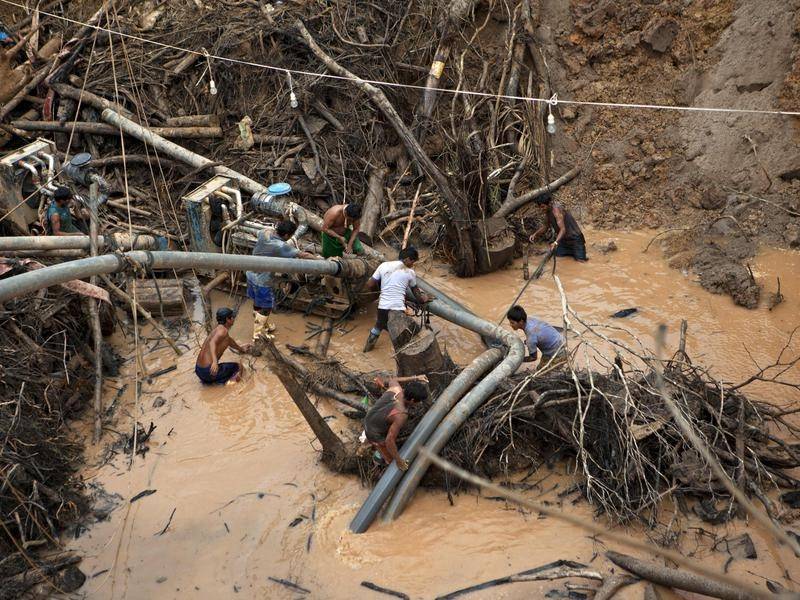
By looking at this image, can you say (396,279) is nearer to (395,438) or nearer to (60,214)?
(395,438)

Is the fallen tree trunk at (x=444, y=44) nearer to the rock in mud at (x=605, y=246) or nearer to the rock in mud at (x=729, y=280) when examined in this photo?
the rock in mud at (x=605, y=246)

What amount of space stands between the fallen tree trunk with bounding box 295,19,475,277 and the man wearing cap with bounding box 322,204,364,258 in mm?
1394

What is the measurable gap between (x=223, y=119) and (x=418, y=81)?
3325 millimetres

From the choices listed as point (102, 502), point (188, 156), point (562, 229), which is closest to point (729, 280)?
point (562, 229)

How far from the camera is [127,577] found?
606 centimetres

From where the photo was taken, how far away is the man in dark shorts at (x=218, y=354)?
312 inches

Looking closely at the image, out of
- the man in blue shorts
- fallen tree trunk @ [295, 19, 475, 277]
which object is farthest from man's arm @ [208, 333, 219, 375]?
fallen tree trunk @ [295, 19, 475, 277]

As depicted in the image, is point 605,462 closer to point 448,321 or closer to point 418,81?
point 448,321

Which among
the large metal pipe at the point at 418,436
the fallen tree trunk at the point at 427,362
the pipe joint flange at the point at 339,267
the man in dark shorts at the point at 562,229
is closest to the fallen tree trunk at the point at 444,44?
the man in dark shorts at the point at 562,229

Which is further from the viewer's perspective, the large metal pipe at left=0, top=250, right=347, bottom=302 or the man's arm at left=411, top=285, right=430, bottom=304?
the man's arm at left=411, top=285, right=430, bottom=304

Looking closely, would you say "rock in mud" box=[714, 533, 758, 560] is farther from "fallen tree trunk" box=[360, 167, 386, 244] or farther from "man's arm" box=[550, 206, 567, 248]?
"fallen tree trunk" box=[360, 167, 386, 244]

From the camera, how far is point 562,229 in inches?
384

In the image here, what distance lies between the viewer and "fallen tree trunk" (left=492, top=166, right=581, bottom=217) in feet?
35.5

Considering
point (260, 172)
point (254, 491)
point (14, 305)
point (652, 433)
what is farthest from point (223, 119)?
point (652, 433)
